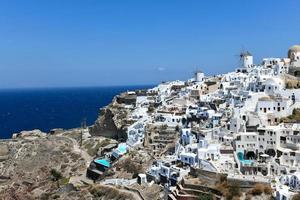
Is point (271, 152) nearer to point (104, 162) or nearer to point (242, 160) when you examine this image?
point (242, 160)

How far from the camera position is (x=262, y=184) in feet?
112

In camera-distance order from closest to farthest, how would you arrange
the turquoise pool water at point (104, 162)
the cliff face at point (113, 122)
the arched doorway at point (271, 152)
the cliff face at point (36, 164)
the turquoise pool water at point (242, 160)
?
the turquoise pool water at point (242, 160) < the arched doorway at point (271, 152) < the turquoise pool water at point (104, 162) < the cliff face at point (36, 164) < the cliff face at point (113, 122)

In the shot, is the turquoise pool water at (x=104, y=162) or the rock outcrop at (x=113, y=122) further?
the rock outcrop at (x=113, y=122)

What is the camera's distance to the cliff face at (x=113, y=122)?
199 ft

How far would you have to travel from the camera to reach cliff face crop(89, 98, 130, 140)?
2384 inches

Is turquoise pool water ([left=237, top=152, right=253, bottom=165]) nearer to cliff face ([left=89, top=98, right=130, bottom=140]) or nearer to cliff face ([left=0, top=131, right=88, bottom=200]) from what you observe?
cliff face ([left=0, top=131, right=88, bottom=200])

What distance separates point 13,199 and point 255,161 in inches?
1069

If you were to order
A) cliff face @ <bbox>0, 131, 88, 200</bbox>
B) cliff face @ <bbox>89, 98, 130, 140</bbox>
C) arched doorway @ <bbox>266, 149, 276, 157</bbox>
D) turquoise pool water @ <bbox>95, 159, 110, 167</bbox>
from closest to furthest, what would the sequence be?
arched doorway @ <bbox>266, 149, 276, 157</bbox> < turquoise pool water @ <bbox>95, 159, 110, 167</bbox> < cliff face @ <bbox>0, 131, 88, 200</bbox> < cliff face @ <bbox>89, 98, 130, 140</bbox>

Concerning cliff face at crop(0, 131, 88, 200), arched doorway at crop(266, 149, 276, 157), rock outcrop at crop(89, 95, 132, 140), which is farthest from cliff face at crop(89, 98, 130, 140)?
arched doorway at crop(266, 149, 276, 157)

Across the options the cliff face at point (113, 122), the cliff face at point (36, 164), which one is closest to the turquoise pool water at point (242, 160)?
the cliff face at point (36, 164)

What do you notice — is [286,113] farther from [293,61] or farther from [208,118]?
[293,61]

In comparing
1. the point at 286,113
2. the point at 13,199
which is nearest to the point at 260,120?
the point at 286,113

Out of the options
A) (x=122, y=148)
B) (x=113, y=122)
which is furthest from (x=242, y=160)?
(x=113, y=122)

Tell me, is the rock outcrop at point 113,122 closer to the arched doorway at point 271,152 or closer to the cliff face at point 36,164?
the cliff face at point 36,164
